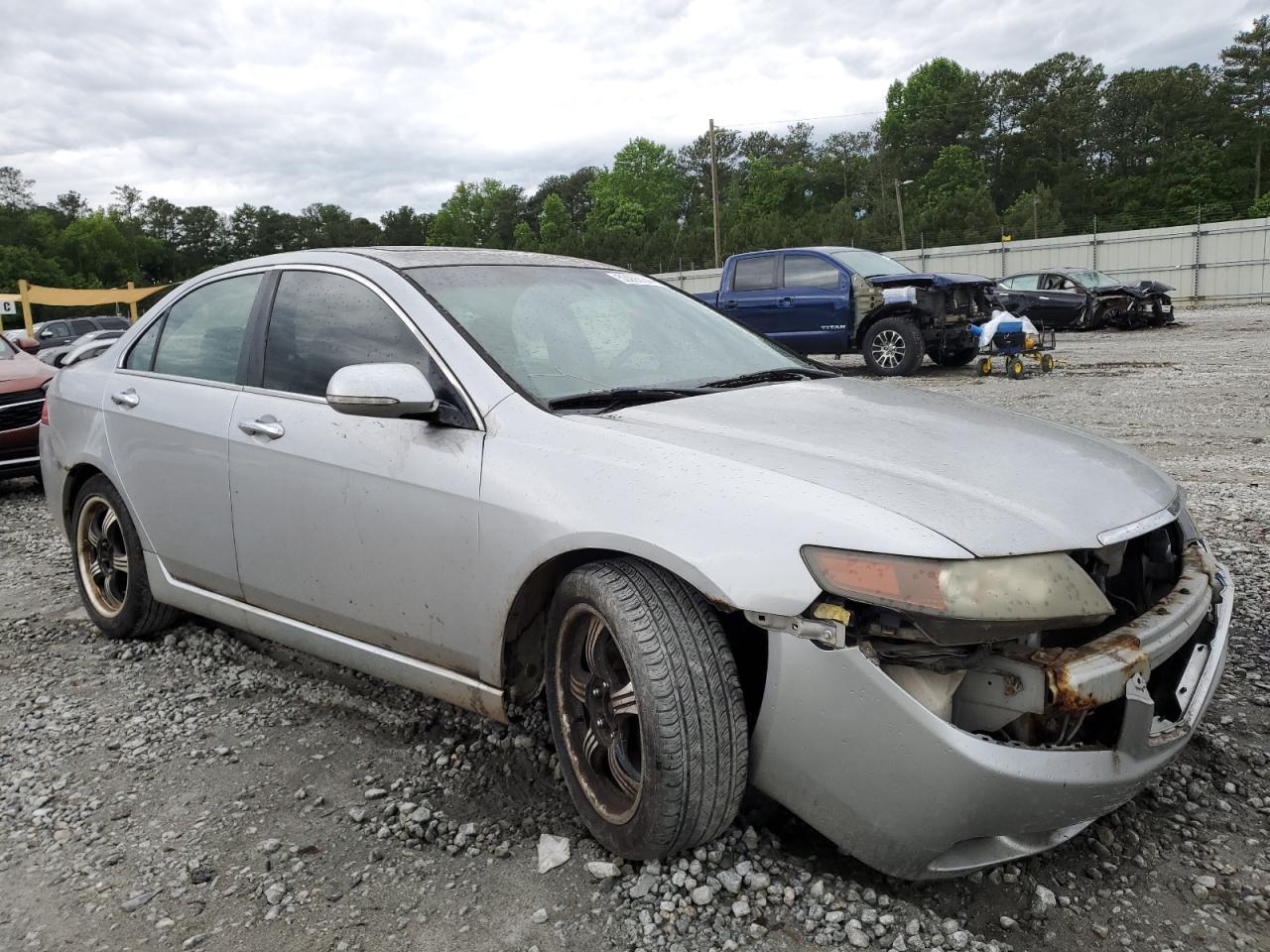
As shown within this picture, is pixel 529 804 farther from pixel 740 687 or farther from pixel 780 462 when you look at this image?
pixel 780 462

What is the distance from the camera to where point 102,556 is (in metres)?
4.09

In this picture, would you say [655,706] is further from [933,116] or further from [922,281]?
[933,116]

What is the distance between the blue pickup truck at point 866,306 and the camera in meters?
13.1

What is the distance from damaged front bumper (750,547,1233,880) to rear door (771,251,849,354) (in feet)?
38.5

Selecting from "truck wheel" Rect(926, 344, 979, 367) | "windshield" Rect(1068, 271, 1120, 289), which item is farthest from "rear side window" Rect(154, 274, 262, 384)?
"windshield" Rect(1068, 271, 1120, 289)

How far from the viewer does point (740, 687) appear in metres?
2.10

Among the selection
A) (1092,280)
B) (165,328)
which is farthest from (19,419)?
(1092,280)

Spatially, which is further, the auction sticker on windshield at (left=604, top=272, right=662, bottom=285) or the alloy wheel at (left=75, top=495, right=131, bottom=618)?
the alloy wheel at (left=75, top=495, right=131, bottom=618)

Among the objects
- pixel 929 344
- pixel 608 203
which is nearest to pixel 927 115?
pixel 608 203

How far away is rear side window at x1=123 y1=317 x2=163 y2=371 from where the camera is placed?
12.6 feet

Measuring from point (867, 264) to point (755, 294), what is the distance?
1621 mm

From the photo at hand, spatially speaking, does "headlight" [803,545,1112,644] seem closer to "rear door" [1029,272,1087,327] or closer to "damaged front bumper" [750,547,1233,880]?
"damaged front bumper" [750,547,1233,880]

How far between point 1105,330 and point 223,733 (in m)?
21.6

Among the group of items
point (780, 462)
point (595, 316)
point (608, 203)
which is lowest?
point (780, 462)
